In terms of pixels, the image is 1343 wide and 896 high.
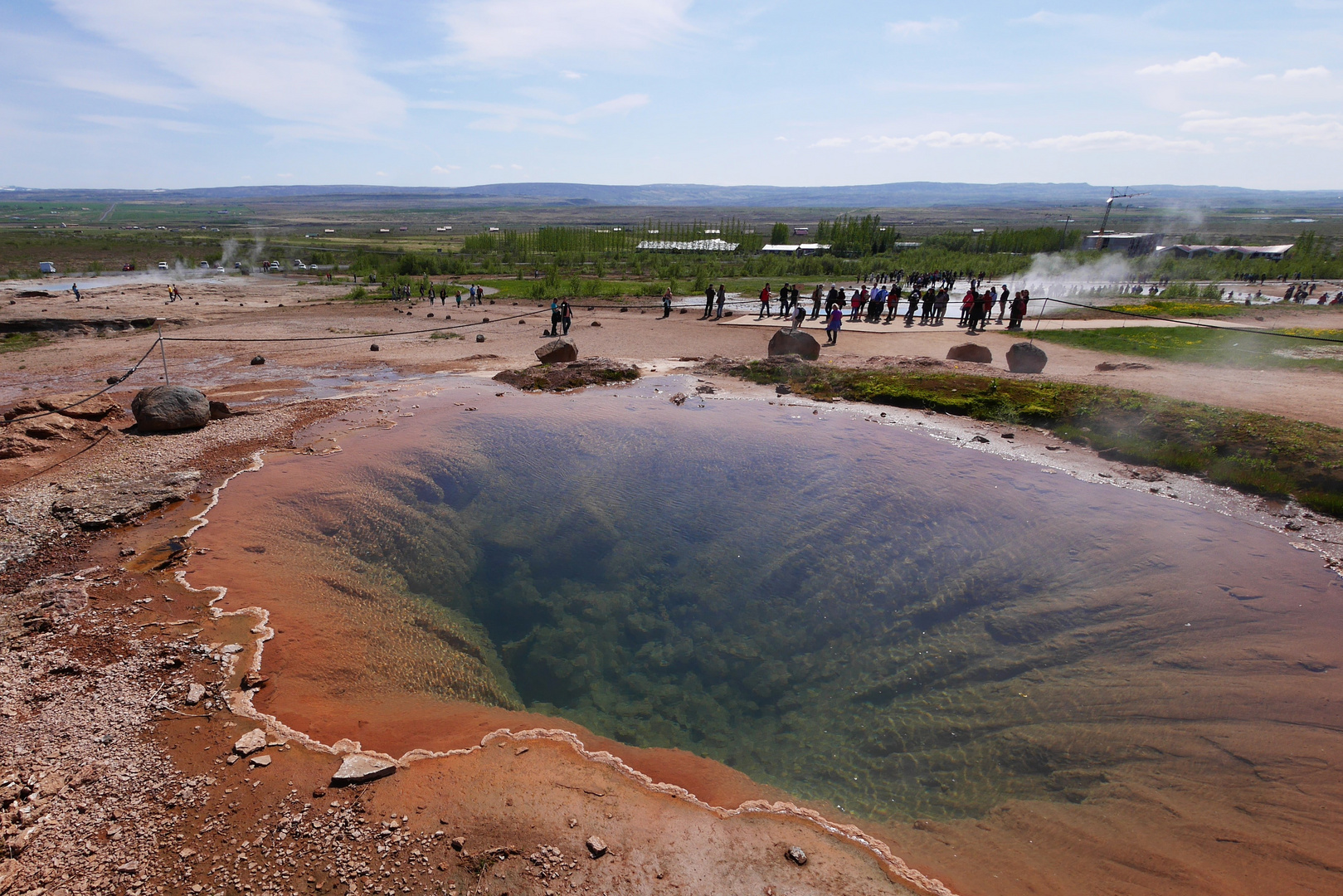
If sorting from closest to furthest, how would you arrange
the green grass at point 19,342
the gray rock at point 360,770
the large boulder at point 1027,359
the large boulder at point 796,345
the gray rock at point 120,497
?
the gray rock at point 360,770
the gray rock at point 120,497
the large boulder at point 1027,359
the large boulder at point 796,345
the green grass at point 19,342

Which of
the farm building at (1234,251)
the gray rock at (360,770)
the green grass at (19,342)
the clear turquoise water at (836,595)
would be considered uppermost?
the farm building at (1234,251)

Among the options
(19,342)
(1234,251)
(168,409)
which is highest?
(1234,251)

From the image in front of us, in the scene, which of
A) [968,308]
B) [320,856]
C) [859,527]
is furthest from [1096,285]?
[320,856]

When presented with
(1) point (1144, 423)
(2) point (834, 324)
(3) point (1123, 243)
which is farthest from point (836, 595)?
(3) point (1123, 243)

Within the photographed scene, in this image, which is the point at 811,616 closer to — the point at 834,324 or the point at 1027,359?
the point at 1027,359

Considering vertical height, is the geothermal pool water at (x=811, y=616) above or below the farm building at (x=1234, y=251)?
below

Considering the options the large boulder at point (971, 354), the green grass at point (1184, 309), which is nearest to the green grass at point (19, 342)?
the large boulder at point (971, 354)

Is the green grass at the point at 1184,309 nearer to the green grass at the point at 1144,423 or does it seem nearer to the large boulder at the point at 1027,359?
the large boulder at the point at 1027,359
